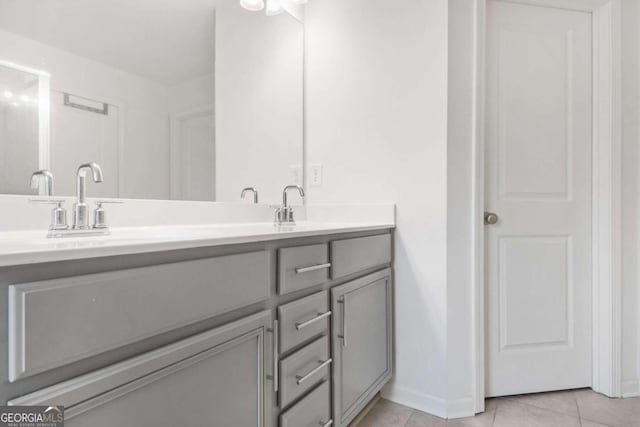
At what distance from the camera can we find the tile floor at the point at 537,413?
147 cm

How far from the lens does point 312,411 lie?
1.08 meters

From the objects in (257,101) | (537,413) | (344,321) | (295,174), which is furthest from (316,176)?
(537,413)

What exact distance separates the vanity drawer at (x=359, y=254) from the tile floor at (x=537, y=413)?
26.6 inches

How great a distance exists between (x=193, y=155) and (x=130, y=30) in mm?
470

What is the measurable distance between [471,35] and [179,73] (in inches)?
49.8

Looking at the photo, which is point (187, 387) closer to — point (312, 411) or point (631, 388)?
point (312, 411)

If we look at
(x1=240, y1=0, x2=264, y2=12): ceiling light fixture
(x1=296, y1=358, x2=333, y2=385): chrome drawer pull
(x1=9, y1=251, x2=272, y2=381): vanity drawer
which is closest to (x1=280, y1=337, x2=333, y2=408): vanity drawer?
(x1=296, y1=358, x2=333, y2=385): chrome drawer pull

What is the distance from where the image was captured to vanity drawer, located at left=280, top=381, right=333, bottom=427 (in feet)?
3.21

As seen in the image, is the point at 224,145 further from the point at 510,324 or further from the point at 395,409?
the point at 510,324

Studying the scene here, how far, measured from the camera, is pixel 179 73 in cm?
134

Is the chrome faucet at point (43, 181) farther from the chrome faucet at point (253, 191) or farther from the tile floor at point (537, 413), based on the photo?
the tile floor at point (537, 413)

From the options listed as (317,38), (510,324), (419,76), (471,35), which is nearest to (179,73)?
(317,38)

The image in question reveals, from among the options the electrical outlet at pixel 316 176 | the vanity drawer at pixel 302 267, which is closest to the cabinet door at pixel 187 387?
the vanity drawer at pixel 302 267

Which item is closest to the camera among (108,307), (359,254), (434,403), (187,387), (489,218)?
(108,307)
